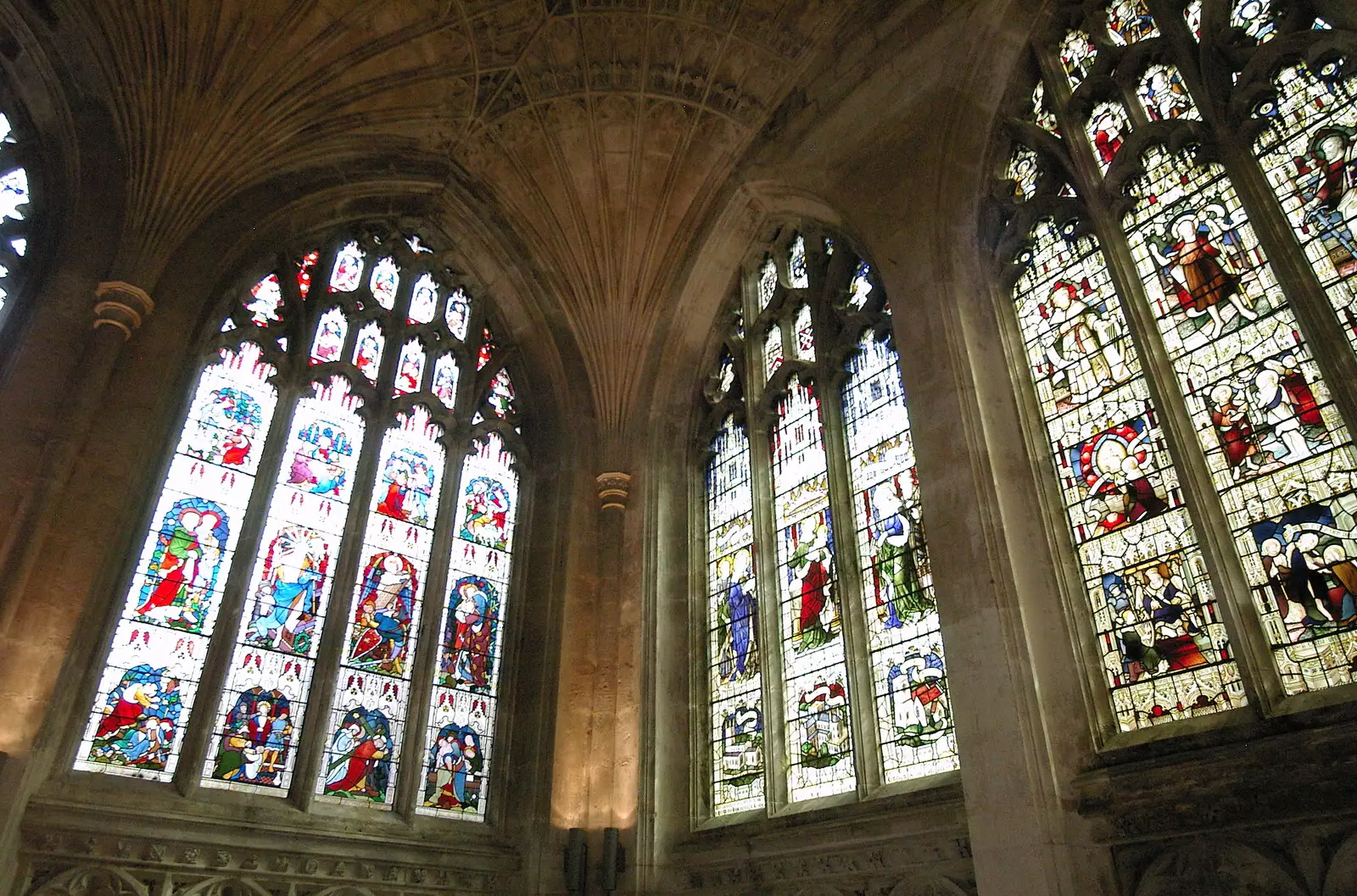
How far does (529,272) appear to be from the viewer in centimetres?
1044

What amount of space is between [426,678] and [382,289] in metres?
4.03

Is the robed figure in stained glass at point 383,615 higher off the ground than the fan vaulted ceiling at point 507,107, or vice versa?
the fan vaulted ceiling at point 507,107

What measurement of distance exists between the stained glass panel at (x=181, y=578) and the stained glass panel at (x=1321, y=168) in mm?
7780

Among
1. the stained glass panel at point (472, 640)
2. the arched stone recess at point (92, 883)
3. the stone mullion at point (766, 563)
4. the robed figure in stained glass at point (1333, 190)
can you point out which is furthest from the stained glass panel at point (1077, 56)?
the arched stone recess at point (92, 883)

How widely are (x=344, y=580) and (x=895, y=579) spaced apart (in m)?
4.53

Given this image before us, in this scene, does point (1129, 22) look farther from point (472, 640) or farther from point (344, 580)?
point (344, 580)

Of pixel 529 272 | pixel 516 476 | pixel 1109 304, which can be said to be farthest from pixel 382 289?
pixel 1109 304

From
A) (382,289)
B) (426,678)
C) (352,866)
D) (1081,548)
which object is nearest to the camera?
(1081,548)

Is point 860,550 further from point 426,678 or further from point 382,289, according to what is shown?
point 382,289

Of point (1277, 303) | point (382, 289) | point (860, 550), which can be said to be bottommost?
point (860, 550)

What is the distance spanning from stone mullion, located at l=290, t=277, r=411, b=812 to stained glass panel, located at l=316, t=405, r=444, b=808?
7cm

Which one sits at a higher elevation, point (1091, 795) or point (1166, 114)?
point (1166, 114)

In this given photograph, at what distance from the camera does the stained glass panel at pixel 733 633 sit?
770 centimetres

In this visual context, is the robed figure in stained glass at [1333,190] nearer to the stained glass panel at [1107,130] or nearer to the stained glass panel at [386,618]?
the stained glass panel at [1107,130]
